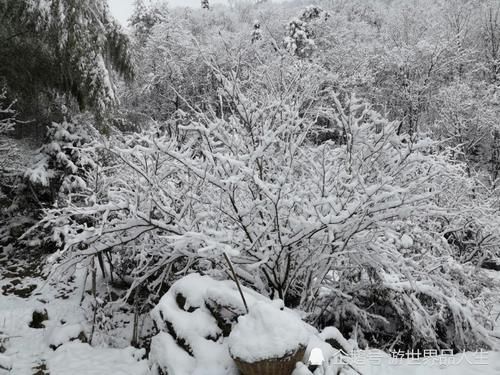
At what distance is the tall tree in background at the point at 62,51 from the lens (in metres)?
7.73

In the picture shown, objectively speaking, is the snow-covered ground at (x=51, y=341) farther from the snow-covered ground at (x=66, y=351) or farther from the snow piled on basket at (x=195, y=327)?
the snow piled on basket at (x=195, y=327)

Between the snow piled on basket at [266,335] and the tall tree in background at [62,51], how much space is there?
23.1 ft

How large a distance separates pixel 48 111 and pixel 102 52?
252 centimetres

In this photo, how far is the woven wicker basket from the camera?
126 inches

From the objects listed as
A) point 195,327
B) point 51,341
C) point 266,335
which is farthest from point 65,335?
point 266,335

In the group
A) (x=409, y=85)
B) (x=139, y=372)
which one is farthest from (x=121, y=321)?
(x=409, y=85)

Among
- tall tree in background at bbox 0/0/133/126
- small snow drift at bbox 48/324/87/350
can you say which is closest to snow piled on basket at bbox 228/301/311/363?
small snow drift at bbox 48/324/87/350

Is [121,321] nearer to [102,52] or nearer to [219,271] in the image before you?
[219,271]

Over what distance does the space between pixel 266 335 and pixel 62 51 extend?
7.56 meters

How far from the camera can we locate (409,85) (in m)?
17.8

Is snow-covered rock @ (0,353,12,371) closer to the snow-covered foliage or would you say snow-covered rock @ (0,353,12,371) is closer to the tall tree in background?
the snow-covered foliage

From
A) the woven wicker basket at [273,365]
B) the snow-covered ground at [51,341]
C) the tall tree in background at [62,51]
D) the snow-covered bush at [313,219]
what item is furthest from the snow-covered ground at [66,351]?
the tall tree in background at [62,51]

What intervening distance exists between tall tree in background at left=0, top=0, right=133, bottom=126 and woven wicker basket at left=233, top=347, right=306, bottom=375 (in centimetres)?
725

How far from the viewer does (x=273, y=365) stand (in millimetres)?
3213
